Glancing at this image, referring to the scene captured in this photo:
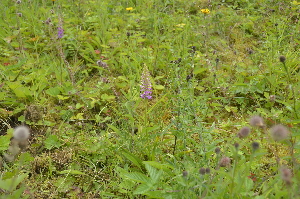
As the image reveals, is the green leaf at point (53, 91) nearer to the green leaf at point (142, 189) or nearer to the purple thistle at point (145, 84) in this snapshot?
the purple thistle at point (145, 84)

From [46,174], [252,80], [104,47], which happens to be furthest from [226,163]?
[104,47]

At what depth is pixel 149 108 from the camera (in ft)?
8.18

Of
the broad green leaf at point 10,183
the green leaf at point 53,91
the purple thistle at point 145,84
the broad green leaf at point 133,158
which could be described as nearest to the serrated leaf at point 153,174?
the broad green leaf at point 133,158

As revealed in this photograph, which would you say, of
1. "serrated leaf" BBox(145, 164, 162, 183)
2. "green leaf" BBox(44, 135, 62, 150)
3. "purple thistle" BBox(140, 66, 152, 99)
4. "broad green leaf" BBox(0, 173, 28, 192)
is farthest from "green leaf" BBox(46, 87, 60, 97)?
"broad green leaf" BBox(0, 173, 28, 192)

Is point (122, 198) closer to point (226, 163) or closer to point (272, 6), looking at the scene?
point (226, 163)

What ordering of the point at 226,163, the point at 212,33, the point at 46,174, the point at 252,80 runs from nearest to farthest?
the point at 226,163 < the point at 46,174 < the point at 252,80 < the point at 212,33

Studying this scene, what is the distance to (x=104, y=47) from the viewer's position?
3.20 m

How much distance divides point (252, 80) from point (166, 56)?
1.01 metres

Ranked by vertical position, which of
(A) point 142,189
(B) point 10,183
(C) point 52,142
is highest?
(B) point 10,183

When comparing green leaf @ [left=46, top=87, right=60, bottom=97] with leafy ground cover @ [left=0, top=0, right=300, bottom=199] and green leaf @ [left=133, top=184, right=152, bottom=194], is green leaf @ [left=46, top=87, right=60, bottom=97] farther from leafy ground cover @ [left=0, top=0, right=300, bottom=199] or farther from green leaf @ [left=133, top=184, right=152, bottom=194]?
green leaf @ [left=133, top=184, right=152, bottom=194]

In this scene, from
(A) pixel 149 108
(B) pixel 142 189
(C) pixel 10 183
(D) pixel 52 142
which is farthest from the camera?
(A) pixel 149 108

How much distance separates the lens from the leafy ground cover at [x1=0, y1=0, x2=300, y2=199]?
4.68ft

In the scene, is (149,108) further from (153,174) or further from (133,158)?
(153,174)

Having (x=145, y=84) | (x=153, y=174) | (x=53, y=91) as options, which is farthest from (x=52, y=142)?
(x=153, y=174)
